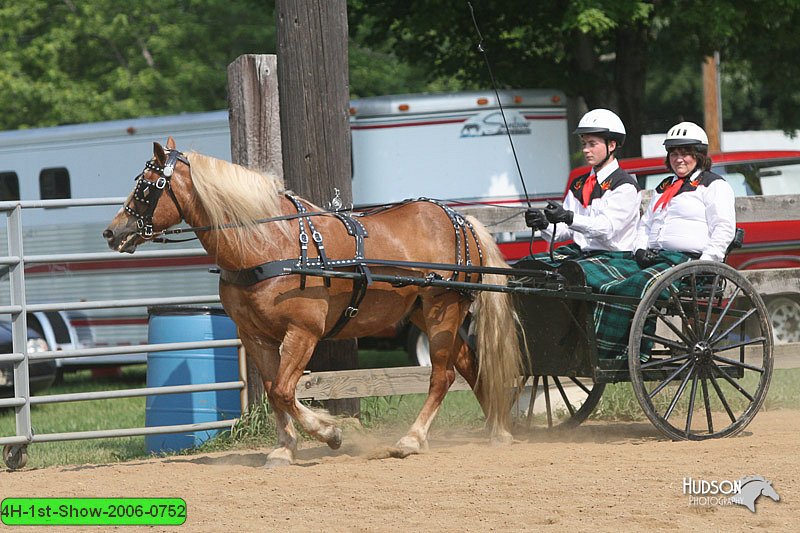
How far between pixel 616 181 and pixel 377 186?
20.4 ft

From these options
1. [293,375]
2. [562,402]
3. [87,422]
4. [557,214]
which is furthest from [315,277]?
[87,422]

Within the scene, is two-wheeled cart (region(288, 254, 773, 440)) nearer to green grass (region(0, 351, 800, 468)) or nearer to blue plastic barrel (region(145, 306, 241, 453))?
green grass (region(0, 351, 800, 468))

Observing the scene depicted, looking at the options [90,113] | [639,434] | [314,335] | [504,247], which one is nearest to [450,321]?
[314,335]

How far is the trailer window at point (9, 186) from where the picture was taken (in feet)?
49.4

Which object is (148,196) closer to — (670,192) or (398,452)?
(398,452)

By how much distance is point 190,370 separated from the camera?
8508mm

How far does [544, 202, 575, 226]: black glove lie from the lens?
23.3 feet

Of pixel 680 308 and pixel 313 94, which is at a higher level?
pixel 313 94

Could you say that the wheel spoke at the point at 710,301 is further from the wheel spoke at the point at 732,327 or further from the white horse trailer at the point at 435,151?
the white horse trailer at the point at 435,151

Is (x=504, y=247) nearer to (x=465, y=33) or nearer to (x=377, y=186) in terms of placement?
(x=377, y=186)

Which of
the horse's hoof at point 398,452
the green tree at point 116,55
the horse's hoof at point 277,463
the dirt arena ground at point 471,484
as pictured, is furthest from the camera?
the green tree at point 116,55

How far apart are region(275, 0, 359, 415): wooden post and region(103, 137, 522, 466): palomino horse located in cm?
93

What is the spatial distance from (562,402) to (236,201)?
11.7 feet

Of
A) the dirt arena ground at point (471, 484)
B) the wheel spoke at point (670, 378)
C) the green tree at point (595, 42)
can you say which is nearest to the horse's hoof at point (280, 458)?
the dirt arena ground at point (471, 484)
